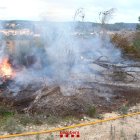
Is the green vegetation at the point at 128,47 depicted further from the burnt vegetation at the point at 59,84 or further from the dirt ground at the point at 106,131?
the dirt ground at the point at 106,131

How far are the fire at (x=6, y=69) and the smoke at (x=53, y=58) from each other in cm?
30

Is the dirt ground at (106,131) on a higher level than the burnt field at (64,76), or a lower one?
lower

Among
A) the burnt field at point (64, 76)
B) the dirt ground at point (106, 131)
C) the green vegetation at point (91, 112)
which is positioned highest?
the burnt field at point (64, 76)

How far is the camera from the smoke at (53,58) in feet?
48.7

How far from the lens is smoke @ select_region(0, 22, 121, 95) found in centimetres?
1485

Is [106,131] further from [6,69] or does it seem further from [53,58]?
[53,58]

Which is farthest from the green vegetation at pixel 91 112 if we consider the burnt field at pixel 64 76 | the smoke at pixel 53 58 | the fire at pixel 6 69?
the fire at pixel 6 69

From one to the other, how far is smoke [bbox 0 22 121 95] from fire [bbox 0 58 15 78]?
11.9 inches

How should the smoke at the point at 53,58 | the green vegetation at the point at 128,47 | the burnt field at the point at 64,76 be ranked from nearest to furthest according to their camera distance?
the burnt field at the point at 64,76, the smoke at the point at 53,58, the green vegetation at the point at 128,47

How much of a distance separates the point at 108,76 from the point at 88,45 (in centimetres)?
554

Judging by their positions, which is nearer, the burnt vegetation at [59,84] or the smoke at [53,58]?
the burnt vegetation at [59,84]

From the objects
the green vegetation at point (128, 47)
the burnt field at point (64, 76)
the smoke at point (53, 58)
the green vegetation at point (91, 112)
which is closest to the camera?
the green vegetation at point (91, 112)

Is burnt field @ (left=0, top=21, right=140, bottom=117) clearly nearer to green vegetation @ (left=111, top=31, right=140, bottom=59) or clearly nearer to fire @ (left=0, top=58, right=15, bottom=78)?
fire @ (left=0, top=58, right=15, bottom=78)

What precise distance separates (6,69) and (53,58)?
295cm
